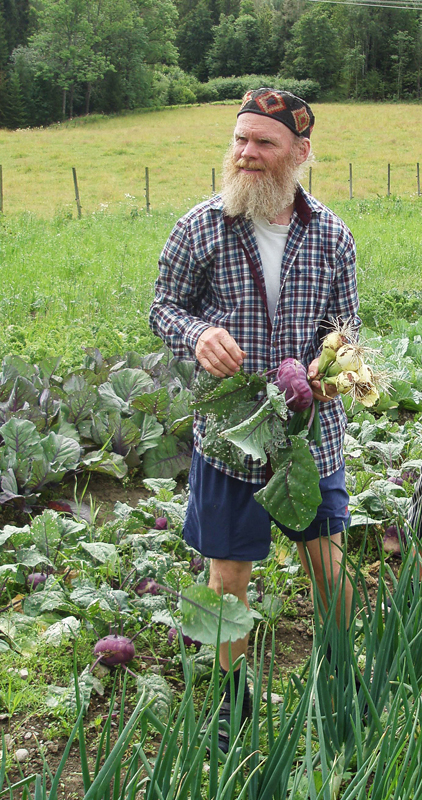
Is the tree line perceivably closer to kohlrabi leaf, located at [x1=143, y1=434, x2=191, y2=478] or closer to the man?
kohlrabi leaf, located at [x1=143, y1=434, x2=191, y2=478]

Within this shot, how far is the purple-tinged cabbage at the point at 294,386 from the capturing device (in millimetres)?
1650

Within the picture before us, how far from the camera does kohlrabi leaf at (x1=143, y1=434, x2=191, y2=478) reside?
3.55 meters

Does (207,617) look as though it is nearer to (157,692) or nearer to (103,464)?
(157,692)

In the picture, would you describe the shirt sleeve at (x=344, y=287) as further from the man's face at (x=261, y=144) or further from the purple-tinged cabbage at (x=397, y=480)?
the purple-tinged cabbage at (x=397, y=480)

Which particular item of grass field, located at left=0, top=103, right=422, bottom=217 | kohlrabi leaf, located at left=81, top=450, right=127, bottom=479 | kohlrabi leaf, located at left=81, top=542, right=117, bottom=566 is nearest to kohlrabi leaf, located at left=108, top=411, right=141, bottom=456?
kohlrabi leaf, located at left=81, top=450, right=127, bottom=479

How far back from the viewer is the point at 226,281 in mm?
1917

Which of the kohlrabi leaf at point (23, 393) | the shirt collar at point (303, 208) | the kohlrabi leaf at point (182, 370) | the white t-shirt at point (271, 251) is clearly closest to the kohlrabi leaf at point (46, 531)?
the kohlrabi leaf at point (23, 393)

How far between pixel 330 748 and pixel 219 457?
2.33ft

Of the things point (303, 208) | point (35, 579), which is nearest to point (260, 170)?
point (303, 208)

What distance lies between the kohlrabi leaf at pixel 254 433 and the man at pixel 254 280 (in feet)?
0.72

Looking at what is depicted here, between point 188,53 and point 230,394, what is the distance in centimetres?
6419

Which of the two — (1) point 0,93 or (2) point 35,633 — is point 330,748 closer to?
(2) point 35,633

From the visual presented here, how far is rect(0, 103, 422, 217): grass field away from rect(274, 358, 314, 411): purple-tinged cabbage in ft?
38.8

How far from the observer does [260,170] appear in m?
1.87
